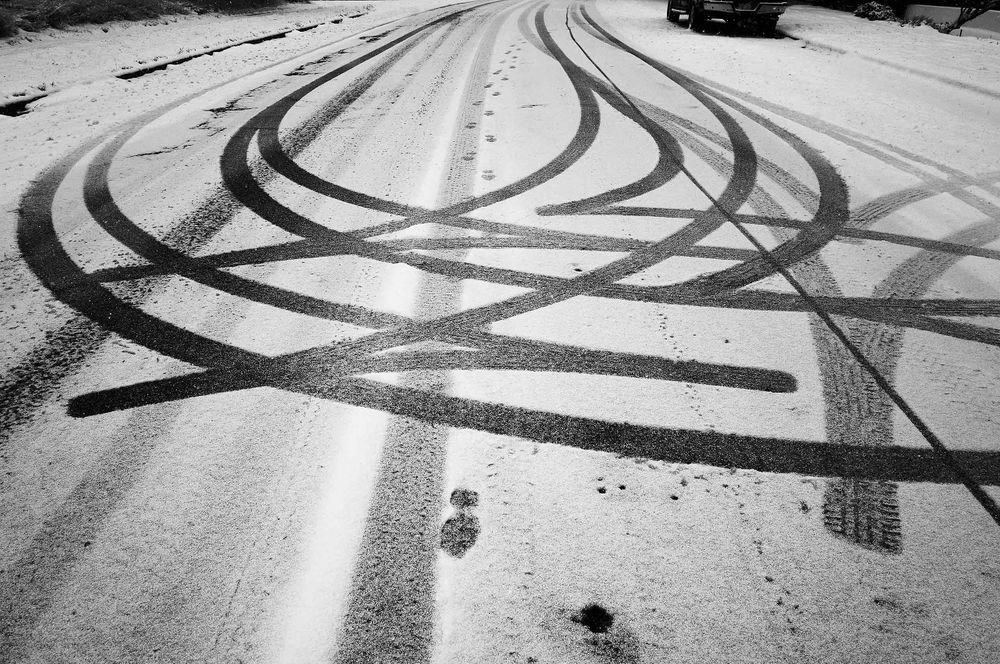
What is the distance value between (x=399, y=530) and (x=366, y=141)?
4290 mm

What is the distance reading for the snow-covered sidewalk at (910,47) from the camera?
301 inches

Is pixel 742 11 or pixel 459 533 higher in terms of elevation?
pixel 742 11

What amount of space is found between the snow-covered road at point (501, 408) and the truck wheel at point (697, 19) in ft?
28.7

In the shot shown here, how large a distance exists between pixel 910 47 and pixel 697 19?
13.7 ft

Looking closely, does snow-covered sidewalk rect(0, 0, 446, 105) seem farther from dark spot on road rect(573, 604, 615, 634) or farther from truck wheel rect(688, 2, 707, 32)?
dark spot on road rect(573, 604, 615, 634)

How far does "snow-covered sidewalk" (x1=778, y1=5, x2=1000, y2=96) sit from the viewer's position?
25.0 ft

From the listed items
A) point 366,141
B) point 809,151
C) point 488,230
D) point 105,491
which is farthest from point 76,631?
point 809,151

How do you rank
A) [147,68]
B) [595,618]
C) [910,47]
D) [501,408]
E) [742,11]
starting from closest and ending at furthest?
1. [595,618]
2. [501,408]
3. [147,68]
4. [910,47]
5. [742,11]

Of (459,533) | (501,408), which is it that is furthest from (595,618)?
(501,408)

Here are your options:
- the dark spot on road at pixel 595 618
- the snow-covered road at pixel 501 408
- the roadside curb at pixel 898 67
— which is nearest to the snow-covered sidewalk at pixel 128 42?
the snow-covered road at pixel 501 408

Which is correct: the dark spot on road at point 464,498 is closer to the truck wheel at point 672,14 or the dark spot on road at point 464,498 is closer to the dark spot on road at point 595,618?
the dark spot on road at point 595,618

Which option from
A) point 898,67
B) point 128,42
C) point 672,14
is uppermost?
point 672,14

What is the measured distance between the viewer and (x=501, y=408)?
2.19 metres

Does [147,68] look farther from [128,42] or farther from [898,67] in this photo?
[898,67]
